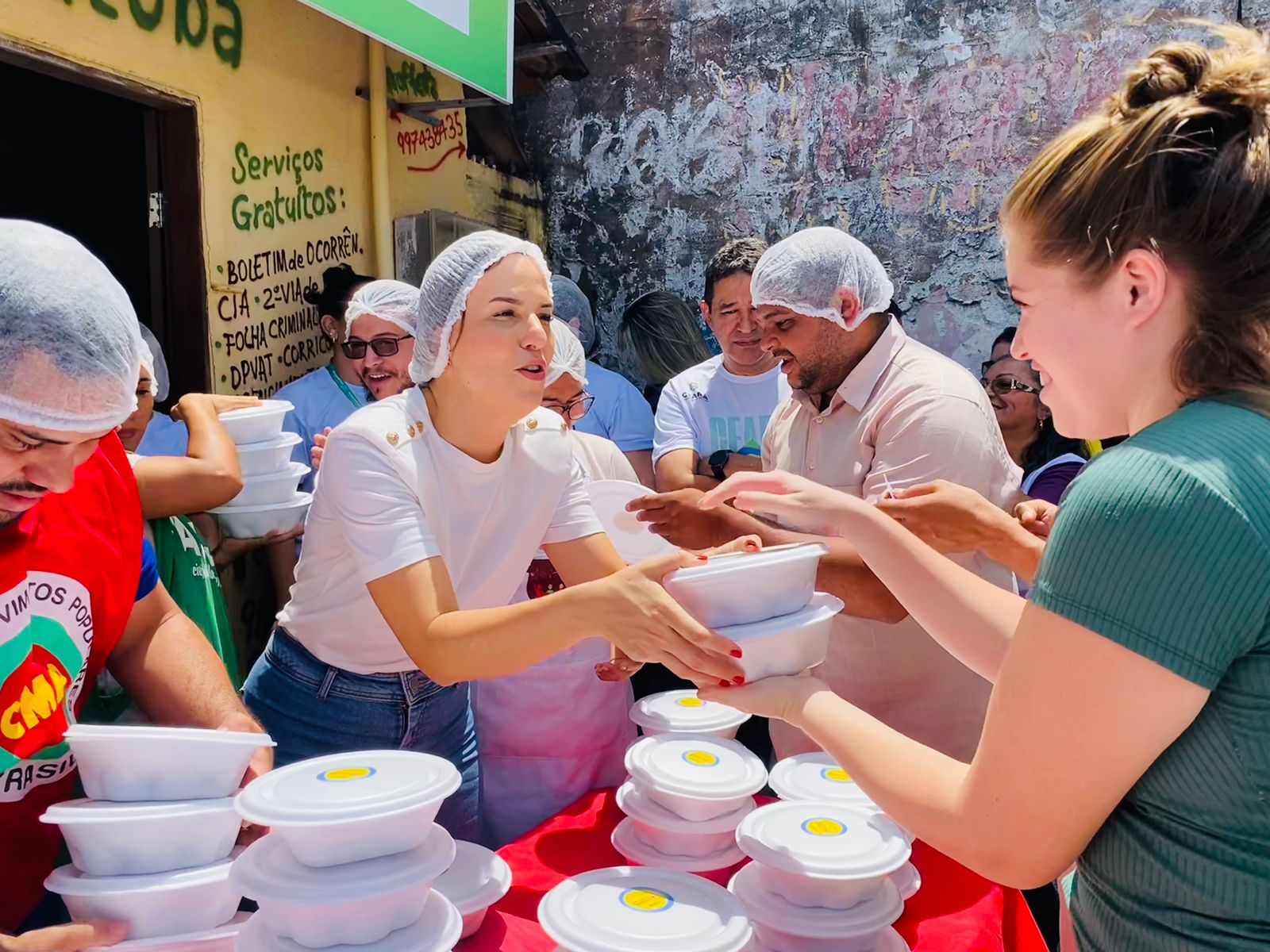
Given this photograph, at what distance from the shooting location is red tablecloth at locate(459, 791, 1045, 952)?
1689 mm

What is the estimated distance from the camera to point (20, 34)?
3.32 meters

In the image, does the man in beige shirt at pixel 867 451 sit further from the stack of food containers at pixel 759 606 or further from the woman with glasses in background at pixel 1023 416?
the woman with glasses in background at pixel 1023 416

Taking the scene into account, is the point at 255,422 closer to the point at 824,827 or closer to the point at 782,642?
the point at 782,642

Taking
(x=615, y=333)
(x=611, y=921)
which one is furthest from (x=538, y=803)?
(x=615, y=333)

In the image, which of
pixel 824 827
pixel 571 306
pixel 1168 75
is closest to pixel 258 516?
pixel 824 827

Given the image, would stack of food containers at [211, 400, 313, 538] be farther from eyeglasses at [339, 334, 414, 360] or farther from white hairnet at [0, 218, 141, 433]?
white hairnet at [0, 218, 141, 433]

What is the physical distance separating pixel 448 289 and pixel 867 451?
4.24 feet

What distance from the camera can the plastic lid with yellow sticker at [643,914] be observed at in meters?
1.39

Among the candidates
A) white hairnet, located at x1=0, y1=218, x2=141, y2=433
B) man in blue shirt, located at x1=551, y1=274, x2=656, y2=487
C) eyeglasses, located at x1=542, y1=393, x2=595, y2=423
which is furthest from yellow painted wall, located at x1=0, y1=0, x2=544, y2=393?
white hairnet, located at x1=0, y1=218, x2=141, y2=433

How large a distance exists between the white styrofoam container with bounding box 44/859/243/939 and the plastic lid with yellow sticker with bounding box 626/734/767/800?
0.86 m

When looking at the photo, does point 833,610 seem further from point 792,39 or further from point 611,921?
point 792,39

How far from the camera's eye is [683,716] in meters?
2.30

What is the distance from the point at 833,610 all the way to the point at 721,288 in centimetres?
311

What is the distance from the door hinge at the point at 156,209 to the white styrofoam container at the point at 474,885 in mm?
3729
